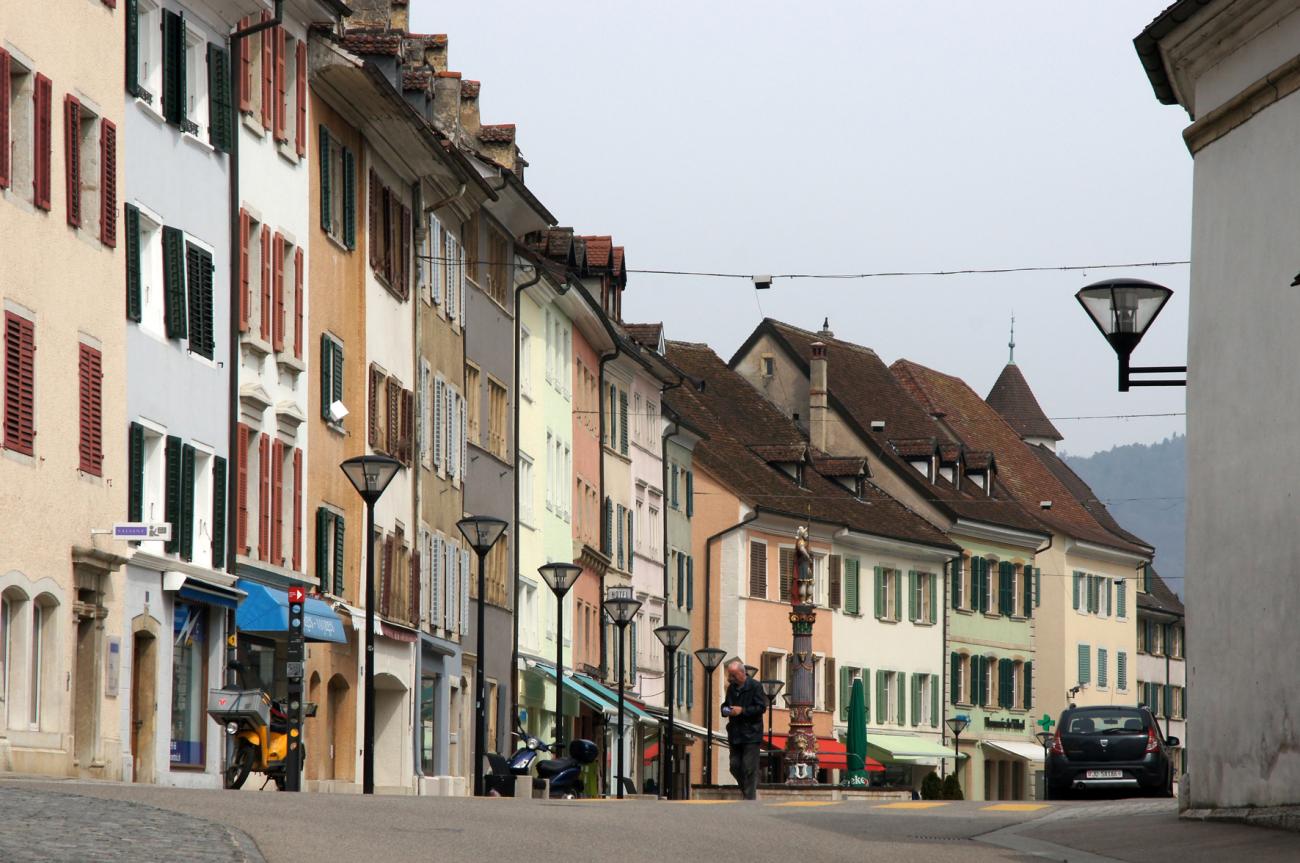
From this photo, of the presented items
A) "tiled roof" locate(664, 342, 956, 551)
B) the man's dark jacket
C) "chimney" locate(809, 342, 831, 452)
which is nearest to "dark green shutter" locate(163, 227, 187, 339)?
the man's dark jacket

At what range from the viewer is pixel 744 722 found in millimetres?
33812

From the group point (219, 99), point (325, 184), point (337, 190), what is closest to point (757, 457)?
point (337, 190)

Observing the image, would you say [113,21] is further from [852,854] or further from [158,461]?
[852,854]

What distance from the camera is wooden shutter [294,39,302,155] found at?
128ft

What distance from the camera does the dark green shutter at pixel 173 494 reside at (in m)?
32.3

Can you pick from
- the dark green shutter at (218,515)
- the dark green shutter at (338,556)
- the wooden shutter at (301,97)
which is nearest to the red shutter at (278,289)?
the wooden shutter at (301,97)

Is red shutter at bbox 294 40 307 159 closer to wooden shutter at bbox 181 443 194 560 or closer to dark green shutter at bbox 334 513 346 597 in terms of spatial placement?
dark green shutter at bbox 334 513 346 597

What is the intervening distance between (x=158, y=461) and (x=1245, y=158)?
16924mm

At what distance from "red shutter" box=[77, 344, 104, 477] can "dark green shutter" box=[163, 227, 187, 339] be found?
2.54 meters

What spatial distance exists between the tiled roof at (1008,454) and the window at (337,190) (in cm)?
5453

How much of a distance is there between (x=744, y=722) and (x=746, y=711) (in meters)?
0.45

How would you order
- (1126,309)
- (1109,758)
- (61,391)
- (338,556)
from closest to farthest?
(1126,309)
(61,391)
(1109,758)
(338,556)

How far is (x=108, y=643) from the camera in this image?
30062 millimetres

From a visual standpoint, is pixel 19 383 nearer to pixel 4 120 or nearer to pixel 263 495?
pixel 4 120
